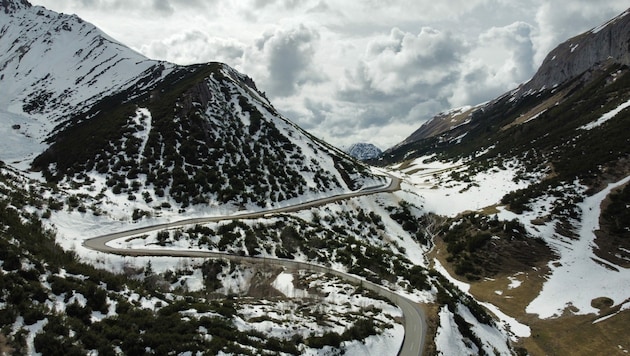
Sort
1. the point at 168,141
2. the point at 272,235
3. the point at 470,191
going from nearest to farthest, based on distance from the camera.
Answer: the point at 272,235 → the point at 168,141 → the point at 470,191

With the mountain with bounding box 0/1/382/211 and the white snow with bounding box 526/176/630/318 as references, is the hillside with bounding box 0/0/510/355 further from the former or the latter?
the white snow with bounding box 526/176/630/318

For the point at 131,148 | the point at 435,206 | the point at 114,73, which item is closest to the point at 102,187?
the point at 131,148

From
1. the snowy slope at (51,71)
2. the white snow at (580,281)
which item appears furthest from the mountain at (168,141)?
the white snow at (580,281)

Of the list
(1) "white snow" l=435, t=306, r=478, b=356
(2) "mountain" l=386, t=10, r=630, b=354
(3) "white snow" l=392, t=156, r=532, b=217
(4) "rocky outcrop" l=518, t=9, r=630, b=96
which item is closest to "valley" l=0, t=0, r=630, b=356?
(1) "white snow" l=435, t=306, r=478, b=356

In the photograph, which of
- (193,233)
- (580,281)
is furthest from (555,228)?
(193,233)

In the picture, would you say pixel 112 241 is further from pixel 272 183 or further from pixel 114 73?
pixel 114 73

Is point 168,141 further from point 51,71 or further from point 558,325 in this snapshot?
point 51,71

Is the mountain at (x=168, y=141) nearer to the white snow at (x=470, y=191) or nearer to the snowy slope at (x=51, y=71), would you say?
the snowy slope at (x=51, y=71)
